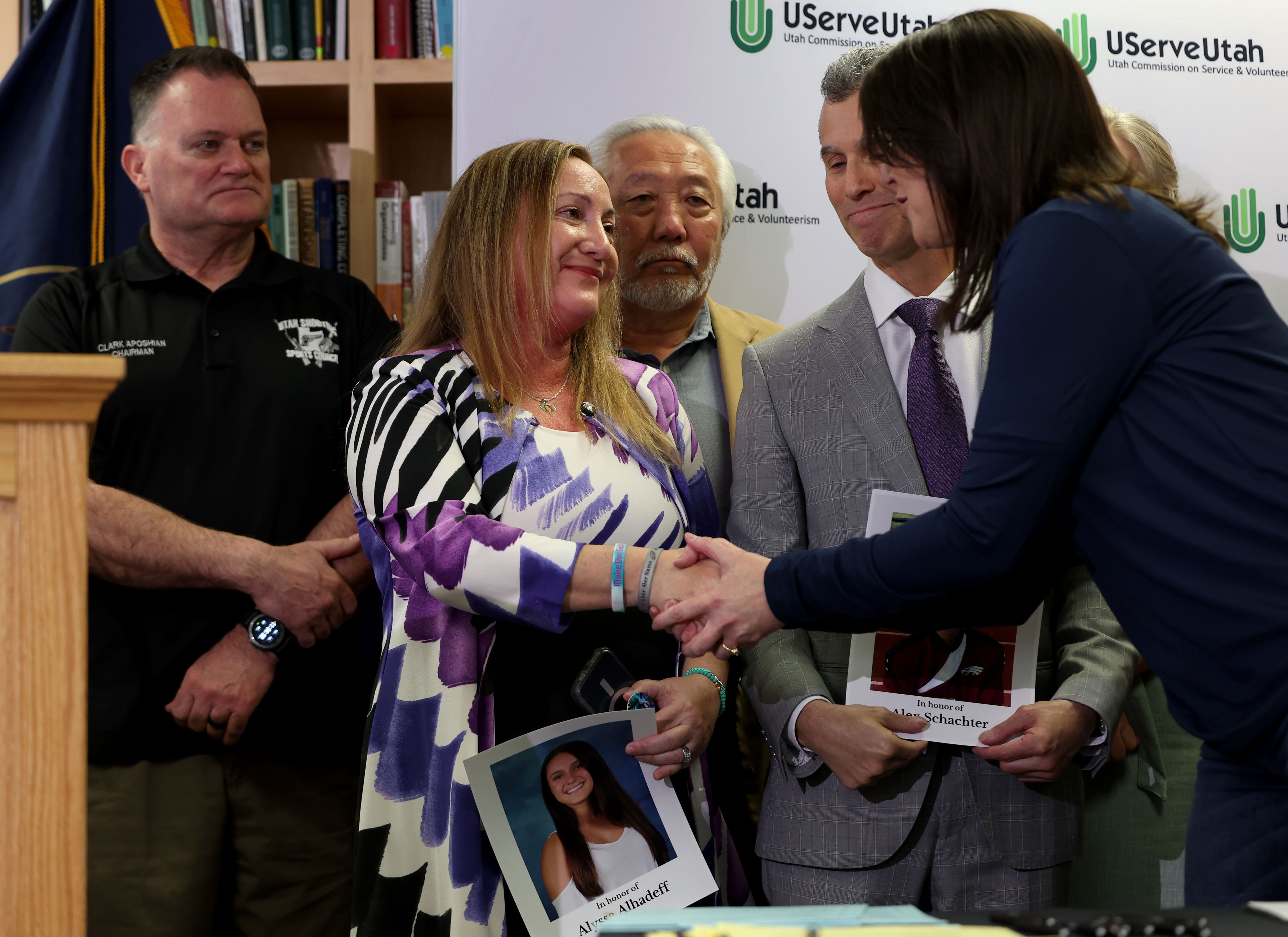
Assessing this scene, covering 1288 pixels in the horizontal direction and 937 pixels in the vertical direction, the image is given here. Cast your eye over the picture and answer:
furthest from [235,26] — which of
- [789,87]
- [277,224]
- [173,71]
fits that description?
[789,87]

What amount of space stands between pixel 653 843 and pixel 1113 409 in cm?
93

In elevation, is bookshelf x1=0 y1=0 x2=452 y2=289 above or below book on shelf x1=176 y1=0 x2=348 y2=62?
below

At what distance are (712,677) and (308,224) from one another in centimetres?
198

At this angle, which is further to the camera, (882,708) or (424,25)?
(424,25)

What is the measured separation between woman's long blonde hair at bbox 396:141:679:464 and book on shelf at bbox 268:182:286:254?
1297 millimetres

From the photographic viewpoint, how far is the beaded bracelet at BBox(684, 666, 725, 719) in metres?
1.86

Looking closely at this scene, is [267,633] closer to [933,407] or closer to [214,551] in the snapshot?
[214,551]

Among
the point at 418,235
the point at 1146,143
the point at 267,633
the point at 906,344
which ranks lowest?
the point at 267,633

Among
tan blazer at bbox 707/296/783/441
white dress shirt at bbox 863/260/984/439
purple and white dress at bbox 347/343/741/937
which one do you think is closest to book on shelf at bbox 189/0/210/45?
tan blazer at bbox 707/296/783/441

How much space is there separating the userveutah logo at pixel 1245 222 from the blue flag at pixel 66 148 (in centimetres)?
280

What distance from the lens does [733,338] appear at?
8.45 ft

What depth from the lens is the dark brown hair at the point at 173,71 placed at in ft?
8.34

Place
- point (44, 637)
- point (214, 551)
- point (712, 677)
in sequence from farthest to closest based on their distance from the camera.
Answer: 1. point (214, 551)
2. point (712, 677)
3. point (44, 637)

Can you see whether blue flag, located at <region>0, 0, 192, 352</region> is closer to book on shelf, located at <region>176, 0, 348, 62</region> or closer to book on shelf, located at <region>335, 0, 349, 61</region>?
book on shelf, located at <region>176, 0, 348, 62</region>
